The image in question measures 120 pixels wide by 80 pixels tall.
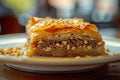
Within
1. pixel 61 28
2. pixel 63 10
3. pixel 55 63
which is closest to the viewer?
pixel 55 63

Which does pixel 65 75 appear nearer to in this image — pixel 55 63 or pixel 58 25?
pixel 55 63

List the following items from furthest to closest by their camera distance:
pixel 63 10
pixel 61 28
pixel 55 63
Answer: pixel 63 10 → pixel 61 28 → pixel 55 63

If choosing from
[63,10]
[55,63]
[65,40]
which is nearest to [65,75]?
[55,63]

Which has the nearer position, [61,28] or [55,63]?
[55,63]

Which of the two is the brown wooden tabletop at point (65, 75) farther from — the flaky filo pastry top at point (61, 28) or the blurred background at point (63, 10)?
the blurred background at point (63, 10)

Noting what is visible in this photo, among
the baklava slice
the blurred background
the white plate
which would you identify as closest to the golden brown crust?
the baklava slice

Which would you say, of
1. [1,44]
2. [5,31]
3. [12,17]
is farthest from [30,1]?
[1,44]

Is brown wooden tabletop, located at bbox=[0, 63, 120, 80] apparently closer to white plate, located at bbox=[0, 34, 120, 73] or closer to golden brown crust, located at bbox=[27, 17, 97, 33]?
white plate, located at bbox=[0, 34, 120, 73]
